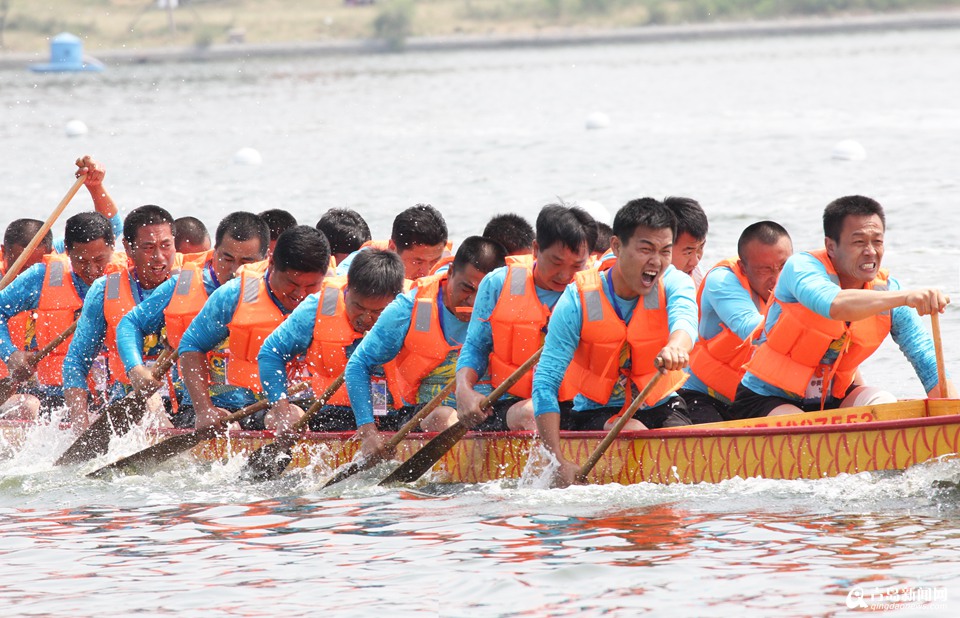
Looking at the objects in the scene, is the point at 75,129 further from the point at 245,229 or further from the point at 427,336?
the point at 427,336

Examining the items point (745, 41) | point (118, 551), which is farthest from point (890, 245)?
point (745, 41)

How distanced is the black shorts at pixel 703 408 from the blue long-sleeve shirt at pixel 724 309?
0.05 metres

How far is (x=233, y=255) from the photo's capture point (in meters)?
7.98

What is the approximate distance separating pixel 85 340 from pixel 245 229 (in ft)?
3.68

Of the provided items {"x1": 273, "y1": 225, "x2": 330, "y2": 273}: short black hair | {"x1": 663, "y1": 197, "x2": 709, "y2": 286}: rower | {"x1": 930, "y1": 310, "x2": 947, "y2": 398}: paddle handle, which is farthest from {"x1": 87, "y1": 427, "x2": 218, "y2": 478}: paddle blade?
{"x1": 930, "y1": 310, "x2": 947, "y2": 398}: paddle handle

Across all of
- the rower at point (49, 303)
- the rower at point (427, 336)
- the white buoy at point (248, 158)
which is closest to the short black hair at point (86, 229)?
the rower at point (49, 303)

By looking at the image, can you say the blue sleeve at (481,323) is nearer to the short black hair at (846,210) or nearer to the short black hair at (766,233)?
the short black hair at (766,233)

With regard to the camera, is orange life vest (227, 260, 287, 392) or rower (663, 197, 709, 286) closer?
rower (663, 197, 709, 286)

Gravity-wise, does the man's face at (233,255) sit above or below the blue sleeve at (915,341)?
above

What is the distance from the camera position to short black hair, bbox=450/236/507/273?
6.95 m

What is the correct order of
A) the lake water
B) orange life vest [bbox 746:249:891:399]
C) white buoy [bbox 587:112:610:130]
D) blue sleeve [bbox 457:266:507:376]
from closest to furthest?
1. the lake water
2. orange life vest [bbox 746:249:891:399]
3. blue sleeve [bbox 457:266:507:376]
4. white buoy [bbox 587:112:610:130]

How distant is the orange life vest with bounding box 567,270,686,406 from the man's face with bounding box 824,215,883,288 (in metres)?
0.79

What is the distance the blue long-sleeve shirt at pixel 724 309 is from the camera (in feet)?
22.8

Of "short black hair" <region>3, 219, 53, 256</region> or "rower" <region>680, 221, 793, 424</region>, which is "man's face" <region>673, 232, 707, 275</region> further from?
"short black hair" <region>3, 219, 53, 256</region>
